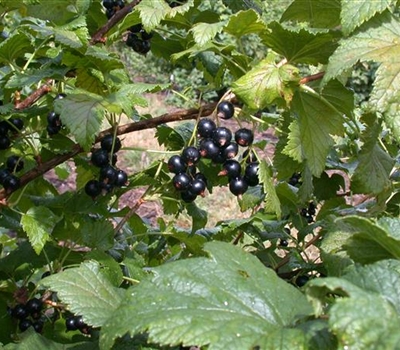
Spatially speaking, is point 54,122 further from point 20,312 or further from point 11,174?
point 20,312

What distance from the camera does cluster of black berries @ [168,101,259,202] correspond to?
4.39 ft

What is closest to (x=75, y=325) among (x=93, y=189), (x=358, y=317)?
(x=93, y=189)

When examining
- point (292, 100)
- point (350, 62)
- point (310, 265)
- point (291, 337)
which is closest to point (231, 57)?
point (292, 100)

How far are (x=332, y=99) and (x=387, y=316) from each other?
2.44 feet

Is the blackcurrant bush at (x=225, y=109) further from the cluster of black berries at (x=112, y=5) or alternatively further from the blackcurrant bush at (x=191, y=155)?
the cluster of black berries at (x=112, y=5)

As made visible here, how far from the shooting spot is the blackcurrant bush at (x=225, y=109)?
52.0 inches

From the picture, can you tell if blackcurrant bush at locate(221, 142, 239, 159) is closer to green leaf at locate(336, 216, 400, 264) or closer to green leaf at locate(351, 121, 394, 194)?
green leaf at locate(351, 121, 394, 194)

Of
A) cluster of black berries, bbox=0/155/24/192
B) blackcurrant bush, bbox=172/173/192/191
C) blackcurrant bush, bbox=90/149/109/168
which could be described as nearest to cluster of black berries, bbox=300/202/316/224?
blackcurrant bush, bbox=172/173/192/191

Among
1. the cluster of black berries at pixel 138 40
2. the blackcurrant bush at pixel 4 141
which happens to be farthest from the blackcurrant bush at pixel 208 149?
the blackcurrant bush at pixel 4 141

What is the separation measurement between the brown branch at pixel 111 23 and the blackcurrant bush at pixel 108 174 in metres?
0.35

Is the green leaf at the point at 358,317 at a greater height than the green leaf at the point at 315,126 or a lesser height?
greater

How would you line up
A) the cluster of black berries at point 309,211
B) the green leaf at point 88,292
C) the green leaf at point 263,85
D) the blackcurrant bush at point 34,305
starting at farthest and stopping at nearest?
1. the cluster of black berries at point 309,211
2. the blackcurrant bush at point 34,305
3. the green leaf at point 263,85
4. the green leaf at point 88,292

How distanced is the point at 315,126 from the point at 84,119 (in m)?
0.46

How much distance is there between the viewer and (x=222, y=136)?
1.33m
